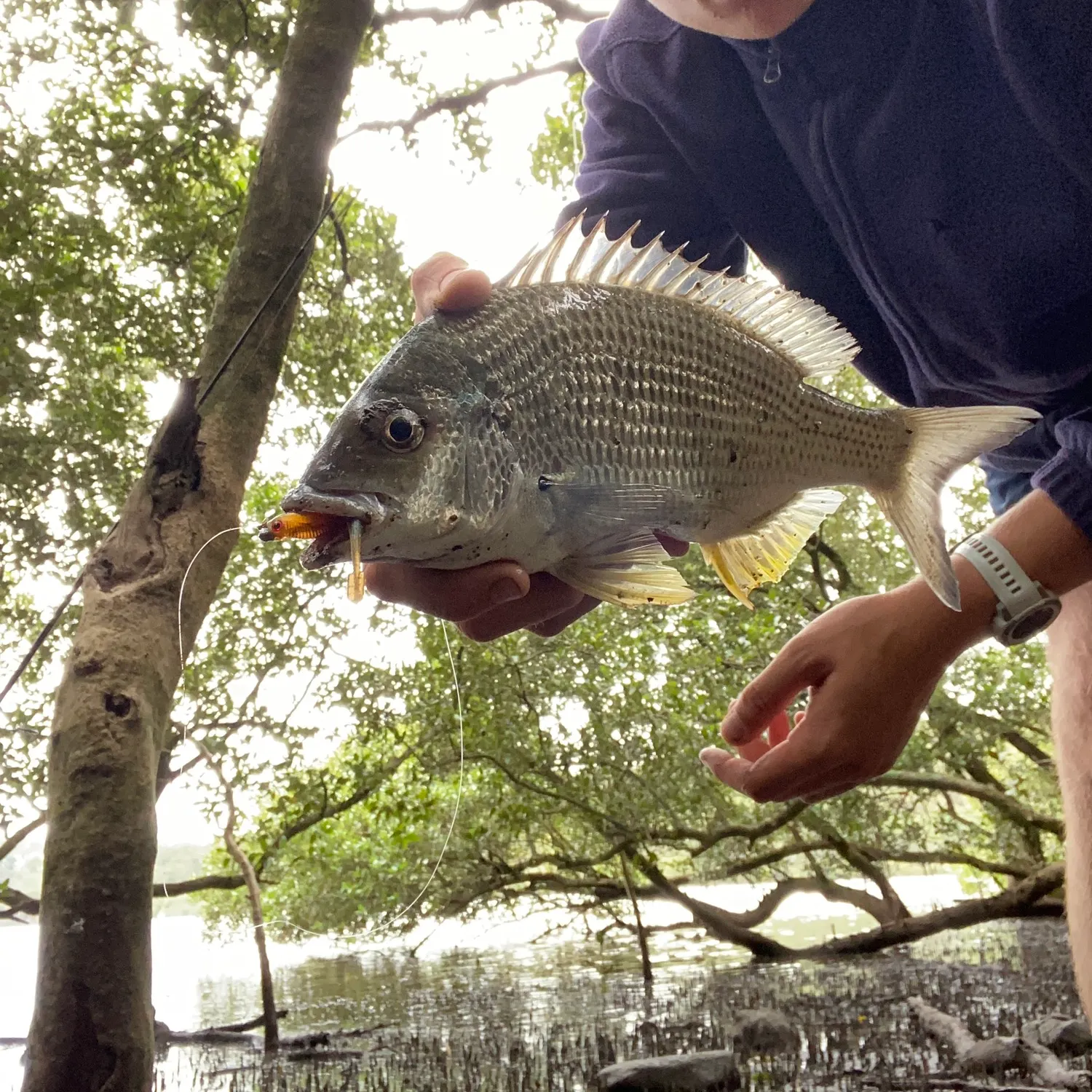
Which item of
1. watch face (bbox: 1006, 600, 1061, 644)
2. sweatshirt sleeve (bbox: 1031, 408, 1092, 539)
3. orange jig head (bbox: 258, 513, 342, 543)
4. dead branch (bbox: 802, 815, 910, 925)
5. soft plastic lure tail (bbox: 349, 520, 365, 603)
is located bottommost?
dead branch (bbox: 802, 815, 910, 925)

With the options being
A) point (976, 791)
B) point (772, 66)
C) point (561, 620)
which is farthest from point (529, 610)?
point (976, 791)

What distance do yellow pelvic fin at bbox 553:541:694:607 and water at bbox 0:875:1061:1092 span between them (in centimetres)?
428

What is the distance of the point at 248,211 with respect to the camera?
3641 mm

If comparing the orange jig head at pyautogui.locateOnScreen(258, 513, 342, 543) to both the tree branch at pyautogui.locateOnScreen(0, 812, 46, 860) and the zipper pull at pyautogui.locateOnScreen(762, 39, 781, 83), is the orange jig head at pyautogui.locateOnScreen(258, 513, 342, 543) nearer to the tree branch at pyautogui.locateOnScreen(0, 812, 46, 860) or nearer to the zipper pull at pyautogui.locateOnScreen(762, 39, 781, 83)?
the zipper pull at pyautogui.locateOnScreen(762, 39, 781, 83)

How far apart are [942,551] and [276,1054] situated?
20.0 ft

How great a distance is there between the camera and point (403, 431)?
3.24 feet

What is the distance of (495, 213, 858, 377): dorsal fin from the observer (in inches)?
49.4

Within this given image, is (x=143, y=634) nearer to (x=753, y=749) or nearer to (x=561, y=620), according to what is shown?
(x=561, y=620)

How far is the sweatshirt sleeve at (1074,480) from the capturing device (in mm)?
1224

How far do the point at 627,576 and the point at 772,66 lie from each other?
97cm

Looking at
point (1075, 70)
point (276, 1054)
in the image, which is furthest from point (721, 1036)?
point (1075, 70)

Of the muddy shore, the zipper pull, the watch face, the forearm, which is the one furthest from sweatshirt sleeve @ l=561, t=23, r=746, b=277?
the muddy shore

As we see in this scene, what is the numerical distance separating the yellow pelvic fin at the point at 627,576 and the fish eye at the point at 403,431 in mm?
247

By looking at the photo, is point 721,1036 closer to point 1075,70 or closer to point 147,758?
point 147,758
